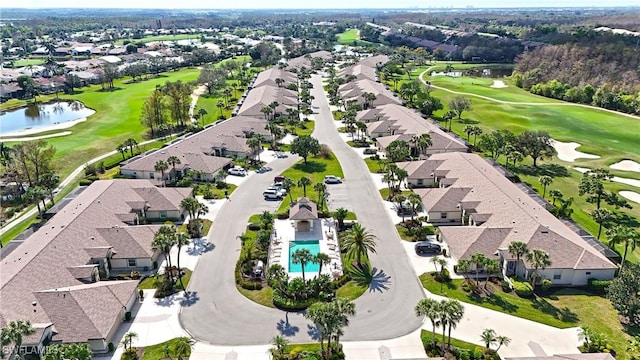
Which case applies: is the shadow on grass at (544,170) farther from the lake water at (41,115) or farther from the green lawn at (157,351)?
the lake water at (41,115)

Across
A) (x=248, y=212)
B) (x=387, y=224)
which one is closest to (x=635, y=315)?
(x=387, y=224)

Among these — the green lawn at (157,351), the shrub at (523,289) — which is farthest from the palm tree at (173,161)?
the shrub at (523,289)

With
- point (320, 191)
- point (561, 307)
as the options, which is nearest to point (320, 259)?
point (320, 191)

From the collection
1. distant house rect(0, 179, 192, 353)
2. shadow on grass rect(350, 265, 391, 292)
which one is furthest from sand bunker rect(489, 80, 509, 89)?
distant house rect(0, 179, 192, 353)

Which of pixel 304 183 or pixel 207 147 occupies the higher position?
pixel 207 147

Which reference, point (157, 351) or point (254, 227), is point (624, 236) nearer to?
point (254, 227)
